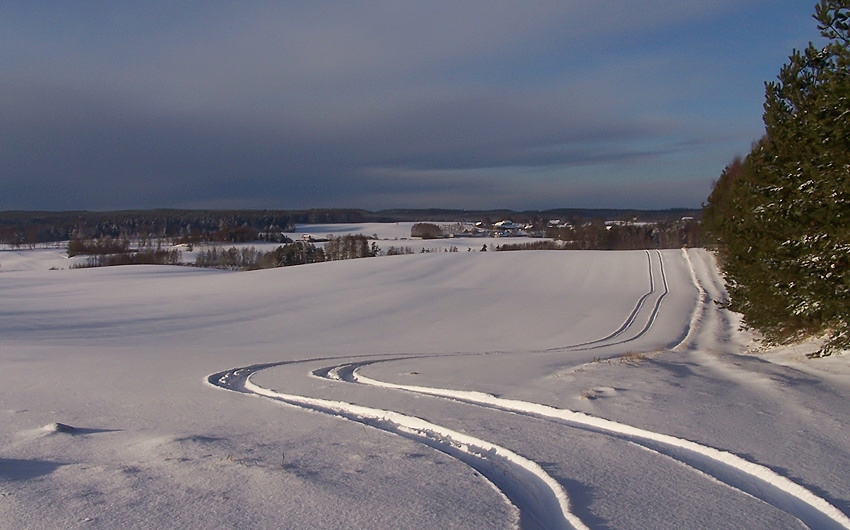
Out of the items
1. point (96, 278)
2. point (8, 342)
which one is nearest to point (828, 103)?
point (8, 342)

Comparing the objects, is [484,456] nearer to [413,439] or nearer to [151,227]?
[413,439]

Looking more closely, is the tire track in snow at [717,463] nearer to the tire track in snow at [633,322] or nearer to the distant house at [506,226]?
the tire track in snow at [633,322]

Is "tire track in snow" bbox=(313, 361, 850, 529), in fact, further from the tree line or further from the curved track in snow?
the tree line

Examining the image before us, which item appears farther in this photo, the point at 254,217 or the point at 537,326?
the point at 254,217

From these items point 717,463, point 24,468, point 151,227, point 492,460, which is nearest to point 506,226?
point 151,227

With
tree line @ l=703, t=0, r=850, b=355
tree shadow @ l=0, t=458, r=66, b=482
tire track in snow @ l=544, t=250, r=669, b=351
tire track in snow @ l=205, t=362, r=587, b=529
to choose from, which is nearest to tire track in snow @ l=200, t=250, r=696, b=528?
tire track in snow @ l=205, t=362, r=587, b=529

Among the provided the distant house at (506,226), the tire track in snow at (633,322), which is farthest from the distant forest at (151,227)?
the tire track in snow at (633,322)

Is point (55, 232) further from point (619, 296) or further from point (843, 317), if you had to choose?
point (843, 317)
